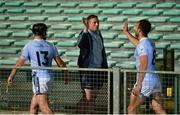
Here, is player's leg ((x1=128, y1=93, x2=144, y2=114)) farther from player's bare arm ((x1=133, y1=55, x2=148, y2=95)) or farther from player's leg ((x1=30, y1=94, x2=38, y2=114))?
player's leg ((x1=30, y1=94, x2=38, y2=114))

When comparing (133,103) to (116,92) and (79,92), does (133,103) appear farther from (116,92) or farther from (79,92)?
(79,92)

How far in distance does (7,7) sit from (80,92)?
6.08m

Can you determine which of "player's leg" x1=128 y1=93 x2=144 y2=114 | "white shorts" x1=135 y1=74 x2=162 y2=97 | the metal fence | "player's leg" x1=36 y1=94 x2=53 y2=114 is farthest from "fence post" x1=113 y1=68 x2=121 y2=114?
"player's leg" x1=36 y1=94 x2=53 y2=114

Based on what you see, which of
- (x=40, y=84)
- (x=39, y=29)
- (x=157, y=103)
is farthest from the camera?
(x=39, y=29)

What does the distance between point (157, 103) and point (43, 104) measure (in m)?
1.47

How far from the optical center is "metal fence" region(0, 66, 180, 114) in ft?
24.1

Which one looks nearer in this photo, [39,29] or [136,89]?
[136,89]

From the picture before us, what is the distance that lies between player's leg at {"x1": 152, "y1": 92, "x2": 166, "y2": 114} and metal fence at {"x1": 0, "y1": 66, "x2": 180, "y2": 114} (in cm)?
7

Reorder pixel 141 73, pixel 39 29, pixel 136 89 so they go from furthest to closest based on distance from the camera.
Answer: pixel 39 29
pixel 136 89
pixel 141 73

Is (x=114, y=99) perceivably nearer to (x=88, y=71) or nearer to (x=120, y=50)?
(x=88, y=71)

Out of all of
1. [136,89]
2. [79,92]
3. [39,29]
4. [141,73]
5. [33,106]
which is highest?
[39,29]

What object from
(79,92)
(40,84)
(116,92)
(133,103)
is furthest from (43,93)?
(133,103)

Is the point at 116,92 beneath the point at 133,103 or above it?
above

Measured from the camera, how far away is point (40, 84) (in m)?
7.57
